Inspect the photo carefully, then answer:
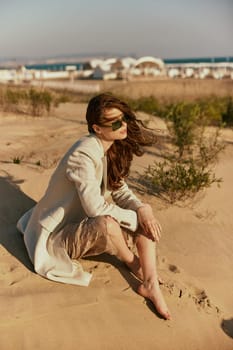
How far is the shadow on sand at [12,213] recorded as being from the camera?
3637 millimetres

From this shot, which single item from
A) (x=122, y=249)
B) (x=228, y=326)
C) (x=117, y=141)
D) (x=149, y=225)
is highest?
(x=117, y=141)

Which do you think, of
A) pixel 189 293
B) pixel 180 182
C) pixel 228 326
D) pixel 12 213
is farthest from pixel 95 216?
pixel 180 182

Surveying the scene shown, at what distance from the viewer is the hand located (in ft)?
10.3

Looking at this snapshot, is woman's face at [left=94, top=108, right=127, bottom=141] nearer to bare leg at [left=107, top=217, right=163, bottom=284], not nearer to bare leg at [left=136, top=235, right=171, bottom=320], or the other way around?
bare leg at [left=107, top=217, right=163, bottom=284]

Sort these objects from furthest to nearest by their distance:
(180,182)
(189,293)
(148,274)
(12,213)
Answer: (180,182)
(12,213)
(189,293)
(148,274)

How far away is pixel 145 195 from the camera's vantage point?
17.1ft

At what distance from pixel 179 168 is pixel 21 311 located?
9.03 ft

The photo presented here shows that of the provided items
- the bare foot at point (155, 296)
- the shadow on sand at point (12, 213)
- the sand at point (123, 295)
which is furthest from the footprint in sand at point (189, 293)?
the shadow on sand at point (12, 213)

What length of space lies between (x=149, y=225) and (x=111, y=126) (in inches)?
28.7

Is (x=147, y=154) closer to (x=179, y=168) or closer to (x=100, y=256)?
(x=179, y=168)

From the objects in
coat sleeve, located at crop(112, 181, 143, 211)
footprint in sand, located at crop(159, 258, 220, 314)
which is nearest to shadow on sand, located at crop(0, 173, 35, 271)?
coat sleeve, located at crop(112, 181, 143, 211)

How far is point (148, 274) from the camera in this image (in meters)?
3.17

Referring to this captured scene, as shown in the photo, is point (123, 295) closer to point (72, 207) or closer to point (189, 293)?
point (189, 293)

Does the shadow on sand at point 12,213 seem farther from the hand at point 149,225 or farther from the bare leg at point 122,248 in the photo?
the hand at point 149,225
